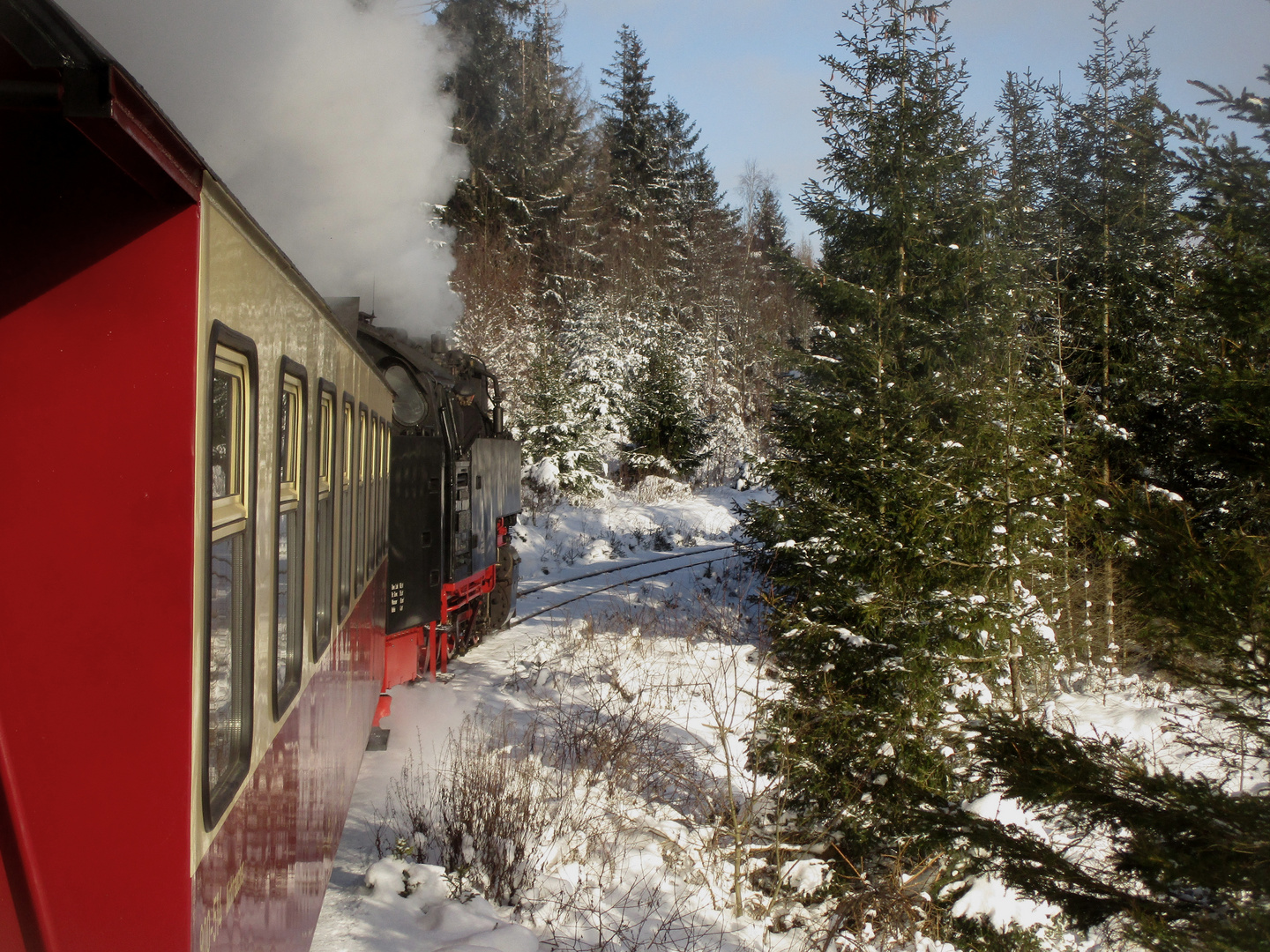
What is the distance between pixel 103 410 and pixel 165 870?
81cm

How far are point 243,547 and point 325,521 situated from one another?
1490 mm

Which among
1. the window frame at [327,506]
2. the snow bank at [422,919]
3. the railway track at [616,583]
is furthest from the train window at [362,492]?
the railway track at [616,583]

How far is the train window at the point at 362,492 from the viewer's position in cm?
469

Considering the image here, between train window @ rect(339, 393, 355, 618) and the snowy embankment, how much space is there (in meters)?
1.53

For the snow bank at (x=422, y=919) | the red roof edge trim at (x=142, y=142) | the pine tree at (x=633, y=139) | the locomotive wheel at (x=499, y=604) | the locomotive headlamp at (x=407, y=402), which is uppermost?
the pine tree at (x=633, y=139)

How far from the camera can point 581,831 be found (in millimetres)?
5586

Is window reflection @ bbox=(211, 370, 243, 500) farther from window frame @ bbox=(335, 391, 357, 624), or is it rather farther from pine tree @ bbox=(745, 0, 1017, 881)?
pine tree @ bbox=(745, 0, 1017, 881)

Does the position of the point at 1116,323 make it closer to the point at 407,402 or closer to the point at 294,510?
the point at 407,402

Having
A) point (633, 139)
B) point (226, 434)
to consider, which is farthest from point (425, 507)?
point (633, 139)

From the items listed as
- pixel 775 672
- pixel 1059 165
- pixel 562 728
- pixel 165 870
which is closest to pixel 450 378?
pixel 562 728

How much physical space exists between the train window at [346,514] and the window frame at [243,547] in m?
1.88

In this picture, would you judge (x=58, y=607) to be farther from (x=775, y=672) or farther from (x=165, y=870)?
(x=775, y=672)

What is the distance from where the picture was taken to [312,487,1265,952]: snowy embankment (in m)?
4.53

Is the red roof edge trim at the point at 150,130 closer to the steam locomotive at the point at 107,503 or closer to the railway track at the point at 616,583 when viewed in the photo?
the steam locomotive at the point at 107,503
